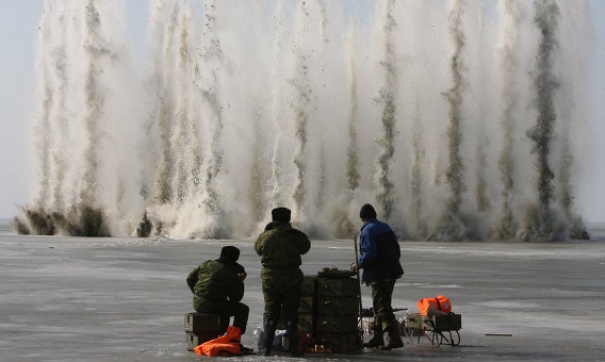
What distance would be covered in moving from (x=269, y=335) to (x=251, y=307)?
5.32m

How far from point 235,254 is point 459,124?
167 ft

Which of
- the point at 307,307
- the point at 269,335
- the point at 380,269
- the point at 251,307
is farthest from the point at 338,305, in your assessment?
the point at 251,307

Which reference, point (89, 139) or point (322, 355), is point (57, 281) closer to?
point (322, 355)

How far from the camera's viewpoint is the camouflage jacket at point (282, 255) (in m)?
12.5

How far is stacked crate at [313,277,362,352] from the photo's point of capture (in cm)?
1278

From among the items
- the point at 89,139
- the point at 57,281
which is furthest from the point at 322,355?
the point at 89,139

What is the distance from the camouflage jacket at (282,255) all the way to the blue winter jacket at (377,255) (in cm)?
93

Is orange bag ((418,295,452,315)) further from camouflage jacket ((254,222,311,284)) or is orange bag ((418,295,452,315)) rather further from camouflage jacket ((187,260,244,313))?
camouflage jacket ((187,260,244,313))

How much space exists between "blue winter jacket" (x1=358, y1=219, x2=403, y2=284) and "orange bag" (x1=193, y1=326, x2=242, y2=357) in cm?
176

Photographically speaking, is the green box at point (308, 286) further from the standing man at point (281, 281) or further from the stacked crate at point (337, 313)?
the standing man at point (281, 281)

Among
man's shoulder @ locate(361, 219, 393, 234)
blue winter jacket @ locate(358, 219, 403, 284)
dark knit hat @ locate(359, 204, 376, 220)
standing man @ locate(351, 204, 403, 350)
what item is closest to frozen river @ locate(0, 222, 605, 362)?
standing man @ locate(351, 204, 403, 350)

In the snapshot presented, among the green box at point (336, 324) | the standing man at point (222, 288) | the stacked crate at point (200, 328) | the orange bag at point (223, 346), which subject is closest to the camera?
the orange bag at point (223, 346)

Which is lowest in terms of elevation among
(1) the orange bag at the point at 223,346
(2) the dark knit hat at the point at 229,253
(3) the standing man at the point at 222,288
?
(1) the orange bag at the point at 223,346

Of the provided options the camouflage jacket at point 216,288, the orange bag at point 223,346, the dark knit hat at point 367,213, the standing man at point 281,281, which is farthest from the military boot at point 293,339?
the dark knit hat at point 367,213
